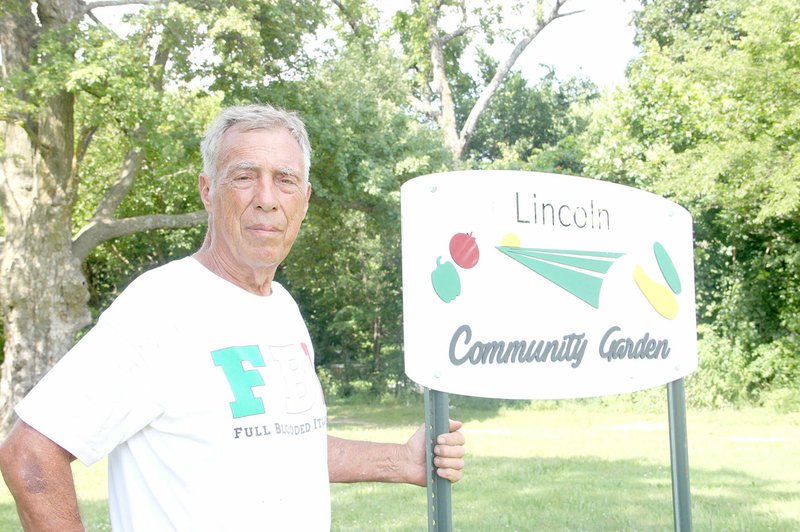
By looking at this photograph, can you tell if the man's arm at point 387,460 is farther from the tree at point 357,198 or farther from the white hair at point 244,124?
the tree at point 357,198

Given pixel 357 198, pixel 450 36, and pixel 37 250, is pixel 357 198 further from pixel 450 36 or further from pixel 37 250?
pixel 450 36

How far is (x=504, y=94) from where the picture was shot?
1118 inches

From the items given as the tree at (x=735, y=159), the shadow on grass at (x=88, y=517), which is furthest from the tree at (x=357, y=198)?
the shadow on grass at (x=88, y=517)

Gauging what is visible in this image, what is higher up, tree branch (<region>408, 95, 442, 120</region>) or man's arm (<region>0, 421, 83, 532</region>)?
tree branch (<region>408, 95, 442, 120</region>)

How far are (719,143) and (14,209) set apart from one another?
12.2m

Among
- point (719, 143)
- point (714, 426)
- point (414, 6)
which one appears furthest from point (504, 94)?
point (714, 426)

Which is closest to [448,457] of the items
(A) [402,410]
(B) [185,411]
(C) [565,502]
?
(B) [185,411]

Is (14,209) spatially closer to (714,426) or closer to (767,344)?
(714,426)

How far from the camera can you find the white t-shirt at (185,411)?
1.70m

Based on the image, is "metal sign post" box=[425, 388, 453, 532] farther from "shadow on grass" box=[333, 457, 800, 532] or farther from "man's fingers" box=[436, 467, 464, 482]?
"shadow on grass" box=[333, 457, 800, 532]

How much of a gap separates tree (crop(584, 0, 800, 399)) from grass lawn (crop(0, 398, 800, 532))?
2.52 meters

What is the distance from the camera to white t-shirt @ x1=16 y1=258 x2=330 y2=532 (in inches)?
66.9

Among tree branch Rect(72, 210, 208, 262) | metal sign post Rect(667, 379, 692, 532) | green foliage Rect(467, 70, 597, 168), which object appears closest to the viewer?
metal sign post Rect(667, 379, 692, 532)

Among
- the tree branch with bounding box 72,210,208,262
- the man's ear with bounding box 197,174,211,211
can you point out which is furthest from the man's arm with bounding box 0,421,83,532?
the tree branch with bounding box 72,210,208,262
